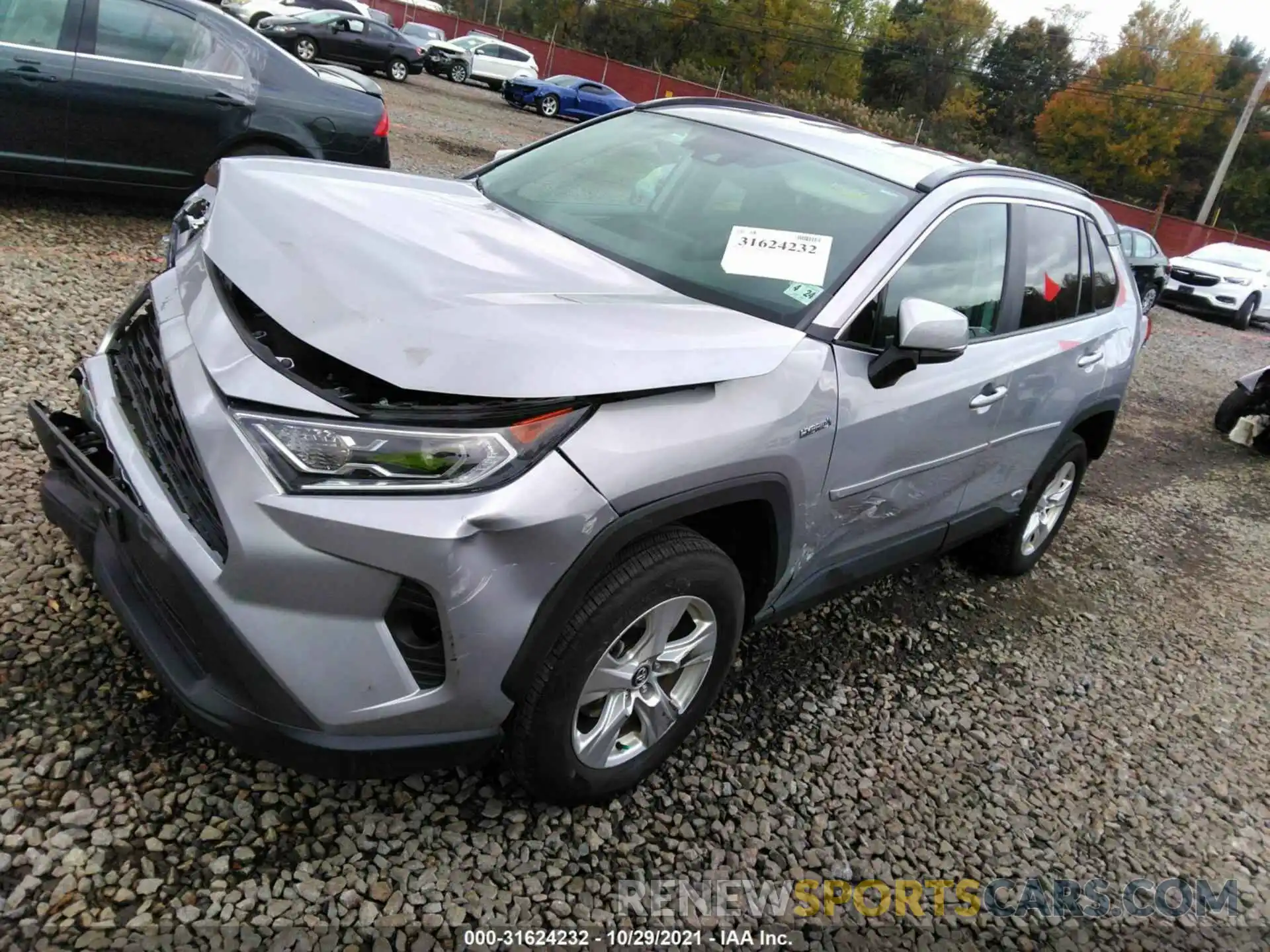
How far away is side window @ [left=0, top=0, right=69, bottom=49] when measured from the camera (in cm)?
518

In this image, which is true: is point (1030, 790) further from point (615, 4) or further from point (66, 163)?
point (615, 4)

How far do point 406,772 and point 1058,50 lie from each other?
241ft

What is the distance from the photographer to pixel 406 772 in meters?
1.98

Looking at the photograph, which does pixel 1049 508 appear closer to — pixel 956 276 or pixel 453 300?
pixel 956 276

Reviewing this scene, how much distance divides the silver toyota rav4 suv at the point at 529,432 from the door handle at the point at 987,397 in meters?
0.02

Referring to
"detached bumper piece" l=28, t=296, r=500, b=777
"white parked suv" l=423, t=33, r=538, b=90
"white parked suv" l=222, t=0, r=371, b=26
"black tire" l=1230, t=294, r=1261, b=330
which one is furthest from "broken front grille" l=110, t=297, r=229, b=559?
"white parked suv" l=423, t=33, r=538, b=90

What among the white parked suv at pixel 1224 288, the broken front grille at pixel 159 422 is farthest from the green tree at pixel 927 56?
the broken front grille at pixel 159 422

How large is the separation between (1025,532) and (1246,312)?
51.6 ft

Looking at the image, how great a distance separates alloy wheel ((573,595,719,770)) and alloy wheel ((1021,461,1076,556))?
237cm

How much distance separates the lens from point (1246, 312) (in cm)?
1638

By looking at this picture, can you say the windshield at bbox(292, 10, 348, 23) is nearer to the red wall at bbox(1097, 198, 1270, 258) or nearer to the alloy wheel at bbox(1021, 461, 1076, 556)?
the alloy wheel at bbox(1021, 461, 1076, 556)

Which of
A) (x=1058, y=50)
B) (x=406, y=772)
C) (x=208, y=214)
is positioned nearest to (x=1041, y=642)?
(x=406, y=772)

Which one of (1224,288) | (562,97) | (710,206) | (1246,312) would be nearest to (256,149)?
(710,206)

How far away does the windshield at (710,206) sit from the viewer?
267 centimetres
